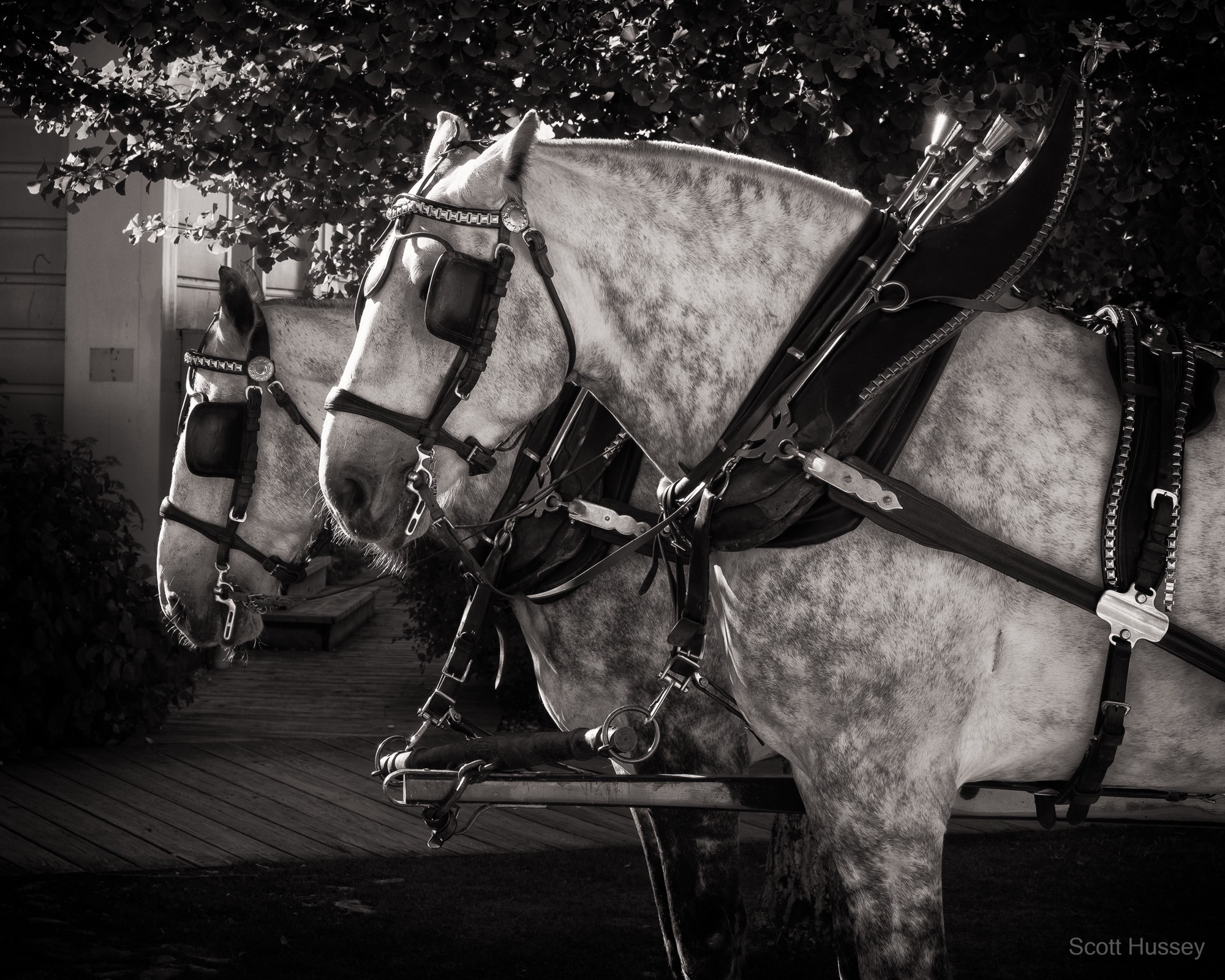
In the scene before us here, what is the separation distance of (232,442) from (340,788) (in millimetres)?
2972

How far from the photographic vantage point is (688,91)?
135 inches

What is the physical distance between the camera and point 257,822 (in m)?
5.31

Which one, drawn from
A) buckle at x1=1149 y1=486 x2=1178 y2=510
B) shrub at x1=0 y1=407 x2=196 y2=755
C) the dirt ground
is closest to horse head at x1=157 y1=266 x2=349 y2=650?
the dirt ground

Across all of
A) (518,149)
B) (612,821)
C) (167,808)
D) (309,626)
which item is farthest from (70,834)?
(518,149)

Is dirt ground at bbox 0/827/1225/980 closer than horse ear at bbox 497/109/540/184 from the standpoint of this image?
No

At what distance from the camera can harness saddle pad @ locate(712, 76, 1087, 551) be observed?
201 centimetres

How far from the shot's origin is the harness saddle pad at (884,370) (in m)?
2.01

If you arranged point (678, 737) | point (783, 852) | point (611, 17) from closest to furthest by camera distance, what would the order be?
1. point (678, 737)
2. point (611, 17)
3. point (783, 852)

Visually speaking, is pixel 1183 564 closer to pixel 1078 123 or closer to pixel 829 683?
pixel 829 683

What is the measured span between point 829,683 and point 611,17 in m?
2.41

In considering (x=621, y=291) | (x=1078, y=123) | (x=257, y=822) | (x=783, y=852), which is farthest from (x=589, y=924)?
(x=1078, y=123)

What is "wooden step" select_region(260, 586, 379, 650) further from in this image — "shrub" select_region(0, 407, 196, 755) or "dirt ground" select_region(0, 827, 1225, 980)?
"dirt ground" select_region(0, 827, 1225, 980)

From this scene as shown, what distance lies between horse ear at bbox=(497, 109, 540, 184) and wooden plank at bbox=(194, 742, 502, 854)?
3.68 metres

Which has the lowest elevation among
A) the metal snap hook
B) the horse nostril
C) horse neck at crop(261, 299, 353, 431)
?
the horse nostril
